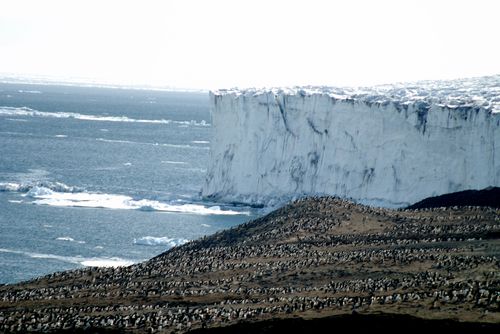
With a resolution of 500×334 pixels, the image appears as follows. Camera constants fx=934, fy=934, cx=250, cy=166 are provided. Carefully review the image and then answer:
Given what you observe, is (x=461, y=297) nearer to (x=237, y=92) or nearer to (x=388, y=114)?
(x=388, y=114)

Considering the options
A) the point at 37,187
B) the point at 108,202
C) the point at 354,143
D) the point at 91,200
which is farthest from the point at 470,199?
the point at 37,187

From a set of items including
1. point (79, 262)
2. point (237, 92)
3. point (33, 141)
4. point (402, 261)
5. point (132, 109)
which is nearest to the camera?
point (402, 261)

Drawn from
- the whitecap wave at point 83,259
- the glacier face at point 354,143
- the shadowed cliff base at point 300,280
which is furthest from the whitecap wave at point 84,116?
the shadowed cliff base at point 300,280

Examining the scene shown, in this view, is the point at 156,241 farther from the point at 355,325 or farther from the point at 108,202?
the point at 355,325

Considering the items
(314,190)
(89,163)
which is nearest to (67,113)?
(89,163)

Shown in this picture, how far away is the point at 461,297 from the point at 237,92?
47.8 metres

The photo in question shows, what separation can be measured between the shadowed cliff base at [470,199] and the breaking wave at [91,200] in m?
17.1

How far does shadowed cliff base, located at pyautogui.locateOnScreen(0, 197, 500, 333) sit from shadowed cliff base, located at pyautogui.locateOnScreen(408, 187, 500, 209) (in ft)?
18.2

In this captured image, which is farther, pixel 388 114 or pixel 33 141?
pixel 33 141

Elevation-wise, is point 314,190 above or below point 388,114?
below

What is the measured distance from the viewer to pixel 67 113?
15962 centimetres

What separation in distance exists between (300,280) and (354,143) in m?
33.2

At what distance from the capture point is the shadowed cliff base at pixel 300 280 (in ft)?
70.5

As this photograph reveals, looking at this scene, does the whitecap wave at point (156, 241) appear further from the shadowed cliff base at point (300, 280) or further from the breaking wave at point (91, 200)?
the shadowed cliff base at point (300, 280)
